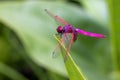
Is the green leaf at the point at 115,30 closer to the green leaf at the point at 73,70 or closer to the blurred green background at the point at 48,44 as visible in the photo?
the blurred green background at the point at 48,44

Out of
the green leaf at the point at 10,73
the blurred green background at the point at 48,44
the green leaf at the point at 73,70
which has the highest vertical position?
the green leaf at the point at 73,70

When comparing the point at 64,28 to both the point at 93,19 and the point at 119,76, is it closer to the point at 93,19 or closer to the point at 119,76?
the point at 119,76

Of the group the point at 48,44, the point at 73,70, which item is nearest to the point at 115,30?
the point at 48,44

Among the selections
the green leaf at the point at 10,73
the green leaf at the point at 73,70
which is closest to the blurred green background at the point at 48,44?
the green leaf at the point at 10,73

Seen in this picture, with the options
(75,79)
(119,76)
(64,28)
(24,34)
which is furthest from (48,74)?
(75,79)

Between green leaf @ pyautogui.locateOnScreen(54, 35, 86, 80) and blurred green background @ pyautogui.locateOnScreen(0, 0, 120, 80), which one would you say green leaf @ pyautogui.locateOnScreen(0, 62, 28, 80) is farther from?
green leaf @ pyautogui.locateOnScreen(54, 35, 86, 80)

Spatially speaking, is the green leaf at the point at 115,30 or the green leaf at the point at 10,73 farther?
the green leaf at the point at 10,73

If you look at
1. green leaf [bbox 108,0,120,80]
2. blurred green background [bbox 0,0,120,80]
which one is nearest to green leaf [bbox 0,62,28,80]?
blurred green background [bbox 0,0,120,80]

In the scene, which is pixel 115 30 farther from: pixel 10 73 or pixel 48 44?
pixel 10 73
